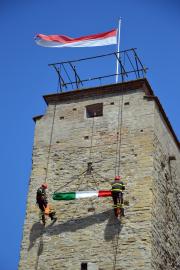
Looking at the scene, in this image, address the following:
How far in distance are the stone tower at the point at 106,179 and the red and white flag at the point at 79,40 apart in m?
1.90

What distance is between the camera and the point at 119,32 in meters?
25.3

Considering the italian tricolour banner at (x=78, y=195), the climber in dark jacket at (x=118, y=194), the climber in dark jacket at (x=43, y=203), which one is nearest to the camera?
the climber in dark jacket at (x=118, y=194)

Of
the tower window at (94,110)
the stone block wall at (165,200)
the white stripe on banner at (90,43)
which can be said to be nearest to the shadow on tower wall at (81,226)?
the stone block wall at (165,200)

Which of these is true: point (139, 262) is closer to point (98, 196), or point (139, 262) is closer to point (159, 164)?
point (98, 196)

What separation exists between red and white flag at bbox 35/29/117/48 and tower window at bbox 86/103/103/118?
2.45 meters

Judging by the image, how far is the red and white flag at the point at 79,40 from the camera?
80.4 ft

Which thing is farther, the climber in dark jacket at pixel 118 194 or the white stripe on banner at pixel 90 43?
the white stripe on banner at pixel 90 43

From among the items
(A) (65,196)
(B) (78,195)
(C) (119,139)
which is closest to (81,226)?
(B) (78,195)

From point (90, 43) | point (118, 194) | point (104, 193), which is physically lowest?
point (118, 194)

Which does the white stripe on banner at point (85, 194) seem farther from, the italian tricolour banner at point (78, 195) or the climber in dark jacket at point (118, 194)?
the climber in dark jacket at point (118, 194)

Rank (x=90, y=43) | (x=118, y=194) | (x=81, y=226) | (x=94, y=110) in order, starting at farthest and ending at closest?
1. (x=90, y=43)
2. (x=94, y=110)
3. (x=81, y=226)
4. (x=118, y=194)

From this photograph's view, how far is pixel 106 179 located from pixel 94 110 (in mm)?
3055

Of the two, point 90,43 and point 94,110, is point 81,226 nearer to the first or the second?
point 94,110

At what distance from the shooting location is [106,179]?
21.4m
